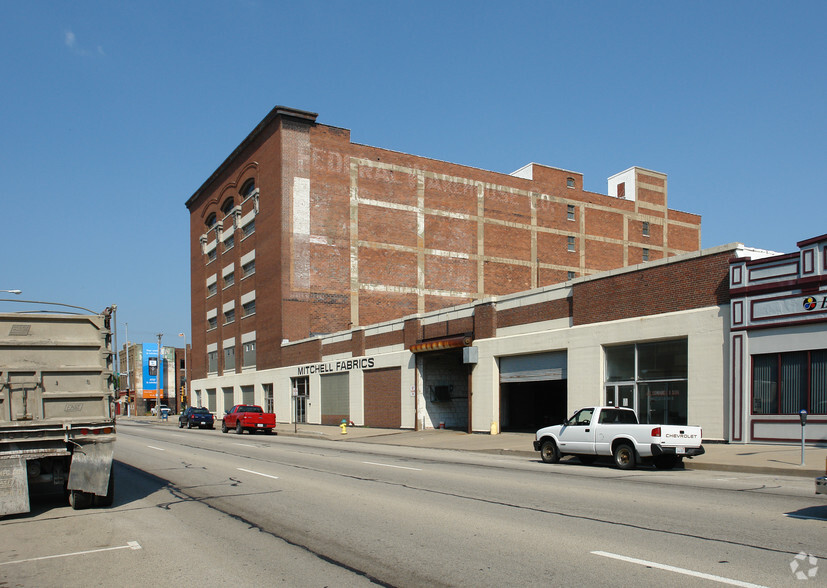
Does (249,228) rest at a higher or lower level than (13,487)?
higher

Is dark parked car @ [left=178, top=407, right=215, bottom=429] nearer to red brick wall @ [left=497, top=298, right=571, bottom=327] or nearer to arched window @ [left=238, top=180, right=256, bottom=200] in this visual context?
arched window @ [left=238, top=180, right=256, bottom=200]

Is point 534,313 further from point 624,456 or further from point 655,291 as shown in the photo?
point 624,456

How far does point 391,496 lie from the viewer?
12.8 meters

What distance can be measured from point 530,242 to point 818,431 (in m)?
43.0

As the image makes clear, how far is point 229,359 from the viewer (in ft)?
217

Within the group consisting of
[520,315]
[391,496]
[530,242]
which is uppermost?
[530,242]

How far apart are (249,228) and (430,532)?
53.3 meters

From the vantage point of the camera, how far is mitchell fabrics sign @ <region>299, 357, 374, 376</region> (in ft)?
142

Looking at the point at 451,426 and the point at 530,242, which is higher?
the point at 530,242

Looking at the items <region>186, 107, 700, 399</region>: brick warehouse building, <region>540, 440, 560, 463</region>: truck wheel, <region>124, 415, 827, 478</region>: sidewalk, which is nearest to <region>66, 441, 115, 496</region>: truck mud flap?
<region>540, 440, 560, 463</region>: truck wheel

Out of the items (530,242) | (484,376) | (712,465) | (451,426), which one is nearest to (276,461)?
(712,465)

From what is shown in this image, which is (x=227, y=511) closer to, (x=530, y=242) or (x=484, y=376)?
(x=484, y=376)

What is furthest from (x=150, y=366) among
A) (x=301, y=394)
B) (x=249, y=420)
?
(x=249, y=420)

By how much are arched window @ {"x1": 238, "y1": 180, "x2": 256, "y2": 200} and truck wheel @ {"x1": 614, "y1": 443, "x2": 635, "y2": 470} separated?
151 feet
